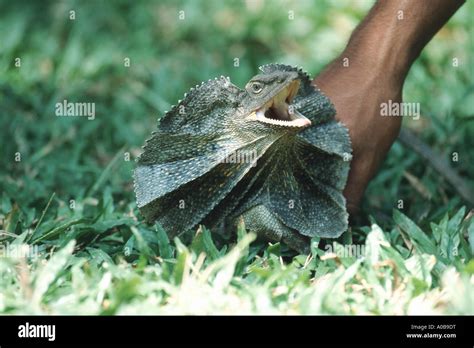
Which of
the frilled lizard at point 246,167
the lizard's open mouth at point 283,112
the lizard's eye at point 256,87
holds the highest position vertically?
the lizard's eye at point 256,87

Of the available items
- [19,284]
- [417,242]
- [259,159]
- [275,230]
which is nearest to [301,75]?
[259,159]

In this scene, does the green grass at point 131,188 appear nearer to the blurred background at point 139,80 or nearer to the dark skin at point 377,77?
the blurred background at point 139,80

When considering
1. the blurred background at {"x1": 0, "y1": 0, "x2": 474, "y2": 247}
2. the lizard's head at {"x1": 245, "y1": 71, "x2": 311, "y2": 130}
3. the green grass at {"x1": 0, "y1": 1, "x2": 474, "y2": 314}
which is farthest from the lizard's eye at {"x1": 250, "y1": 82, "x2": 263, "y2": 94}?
the blurred background at {"x1": 0, "y1": 0, "x2": 474, "y2": 247}

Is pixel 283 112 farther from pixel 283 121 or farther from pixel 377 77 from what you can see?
pixel 377 77

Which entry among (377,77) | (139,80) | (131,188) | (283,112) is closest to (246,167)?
(283,112)

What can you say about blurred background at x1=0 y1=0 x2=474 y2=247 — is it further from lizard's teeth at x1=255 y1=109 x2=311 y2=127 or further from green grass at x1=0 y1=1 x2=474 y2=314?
lizard's teeth at x1=255 y1=109 x2=311 y2=127

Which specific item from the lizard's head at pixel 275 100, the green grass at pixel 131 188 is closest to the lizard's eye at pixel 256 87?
the lizard's head at pixel 275 100

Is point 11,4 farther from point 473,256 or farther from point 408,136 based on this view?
point 473,256
